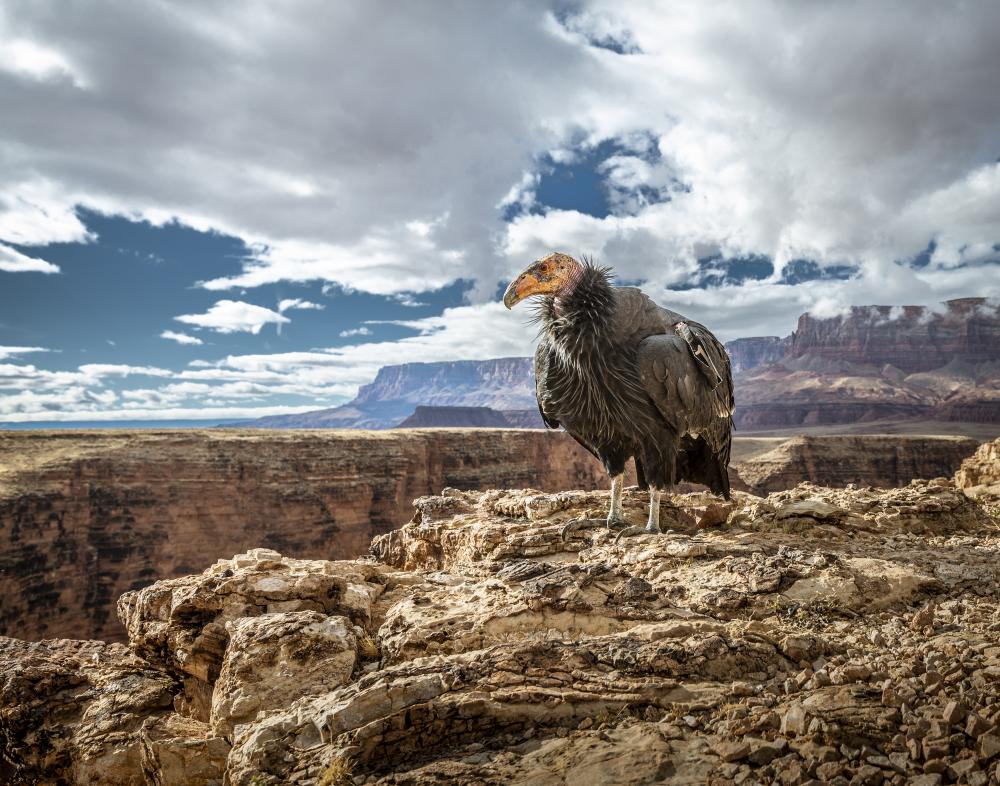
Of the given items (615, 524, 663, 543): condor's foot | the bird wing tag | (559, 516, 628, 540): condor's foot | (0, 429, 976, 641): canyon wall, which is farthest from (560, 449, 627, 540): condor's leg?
(0, 429, 976, 641): canyon wall

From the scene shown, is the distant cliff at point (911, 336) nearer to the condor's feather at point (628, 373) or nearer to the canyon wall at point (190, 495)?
the canyon wall at point (190, 495)

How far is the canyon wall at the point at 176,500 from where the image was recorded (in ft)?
104

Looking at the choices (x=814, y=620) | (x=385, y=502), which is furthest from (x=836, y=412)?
(x=814, y=620)

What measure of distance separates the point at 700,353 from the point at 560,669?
373cm

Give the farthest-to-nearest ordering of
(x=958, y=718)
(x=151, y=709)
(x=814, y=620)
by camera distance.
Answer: (x=151, y=709) → (x=814, y=620) → (x=958, y=718)

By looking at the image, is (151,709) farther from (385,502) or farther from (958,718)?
(385,502)

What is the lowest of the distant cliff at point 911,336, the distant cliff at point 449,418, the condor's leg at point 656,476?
the distant cliff at point 449,418

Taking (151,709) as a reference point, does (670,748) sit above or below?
above

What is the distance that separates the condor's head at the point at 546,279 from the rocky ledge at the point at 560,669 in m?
2.56

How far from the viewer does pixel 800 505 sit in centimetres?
633

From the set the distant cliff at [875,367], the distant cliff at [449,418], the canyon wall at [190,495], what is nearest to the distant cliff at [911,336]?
the distant cliff at [875,367]

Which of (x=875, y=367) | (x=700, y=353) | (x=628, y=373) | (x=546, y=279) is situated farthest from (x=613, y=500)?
(x=875, y=367)

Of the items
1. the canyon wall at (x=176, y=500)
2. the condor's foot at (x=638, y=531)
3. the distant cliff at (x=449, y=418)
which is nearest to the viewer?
the condor's foot at (x=638, y=531)

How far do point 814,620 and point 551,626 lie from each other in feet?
5.71
